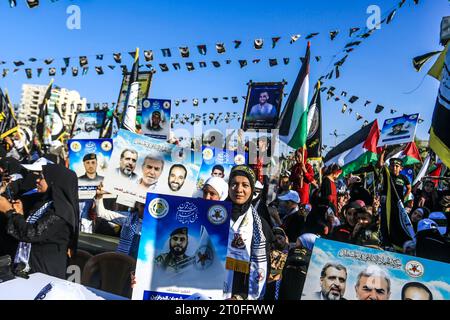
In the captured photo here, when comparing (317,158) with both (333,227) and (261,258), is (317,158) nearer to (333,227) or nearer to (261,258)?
(333,227)

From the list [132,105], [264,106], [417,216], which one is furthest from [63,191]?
[264,106]

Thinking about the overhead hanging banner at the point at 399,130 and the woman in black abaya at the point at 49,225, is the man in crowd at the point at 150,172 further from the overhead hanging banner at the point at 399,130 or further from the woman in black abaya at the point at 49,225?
the overhead hanging banner at the point at 399,130

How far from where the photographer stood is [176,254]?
2.92 m

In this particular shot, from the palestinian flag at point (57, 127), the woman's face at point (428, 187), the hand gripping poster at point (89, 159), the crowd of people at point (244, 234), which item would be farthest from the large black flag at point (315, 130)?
the palestinian flag at point (57, 127)

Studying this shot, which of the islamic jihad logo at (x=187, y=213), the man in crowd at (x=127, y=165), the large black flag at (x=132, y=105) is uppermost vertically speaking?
the large black flag at (x=132, y=105)

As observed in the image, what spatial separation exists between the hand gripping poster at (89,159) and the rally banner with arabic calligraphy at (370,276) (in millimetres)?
4398

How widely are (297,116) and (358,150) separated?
2.29 m

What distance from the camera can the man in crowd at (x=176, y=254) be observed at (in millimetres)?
2891

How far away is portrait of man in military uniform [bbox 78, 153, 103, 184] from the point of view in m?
6.26

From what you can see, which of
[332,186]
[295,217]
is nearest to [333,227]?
[295,217]

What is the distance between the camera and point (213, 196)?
3.81 meters

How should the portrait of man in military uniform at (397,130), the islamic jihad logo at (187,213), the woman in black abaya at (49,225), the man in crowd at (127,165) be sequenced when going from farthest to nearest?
the portrait of man in military uniform at (397,130), the man in crowd at (127,165), the woman in black abaya at (49,225), the islamic jihad logo at (187,213)

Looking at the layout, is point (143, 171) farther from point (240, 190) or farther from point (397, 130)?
point (397, 130)

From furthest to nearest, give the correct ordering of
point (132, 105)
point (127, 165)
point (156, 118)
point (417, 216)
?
1. point (132, 105)
2. point (156, 118)
3. point (417, 216)
4. point (127, 165)
